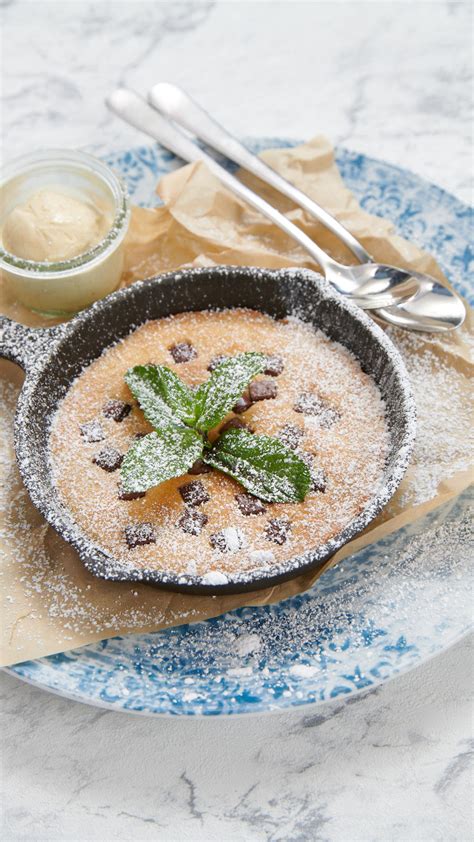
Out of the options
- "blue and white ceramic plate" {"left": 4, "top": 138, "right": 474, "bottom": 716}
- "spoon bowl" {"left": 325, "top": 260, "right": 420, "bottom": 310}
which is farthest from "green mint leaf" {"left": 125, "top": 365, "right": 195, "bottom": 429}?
"spoon bowl" {"left": 325, "top": 260, "right": 420, "bottom": 310}

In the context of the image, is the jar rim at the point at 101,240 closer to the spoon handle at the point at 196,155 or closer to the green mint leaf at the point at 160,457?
the spoon handle at the point at 196,155

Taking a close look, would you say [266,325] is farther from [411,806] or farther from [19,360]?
[411,806]

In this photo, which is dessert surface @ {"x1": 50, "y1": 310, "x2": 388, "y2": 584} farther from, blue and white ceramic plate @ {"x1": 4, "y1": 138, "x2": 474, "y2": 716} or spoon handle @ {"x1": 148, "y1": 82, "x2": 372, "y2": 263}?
spoon handle @ {"x1": 148, "y1": 82, "x2": 372, "y2": 263}

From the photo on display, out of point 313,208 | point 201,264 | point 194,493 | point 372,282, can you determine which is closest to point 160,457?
point 194,493

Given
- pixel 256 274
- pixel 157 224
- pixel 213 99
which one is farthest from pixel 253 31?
pixel 256 274

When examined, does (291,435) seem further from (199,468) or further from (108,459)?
(108,459)
